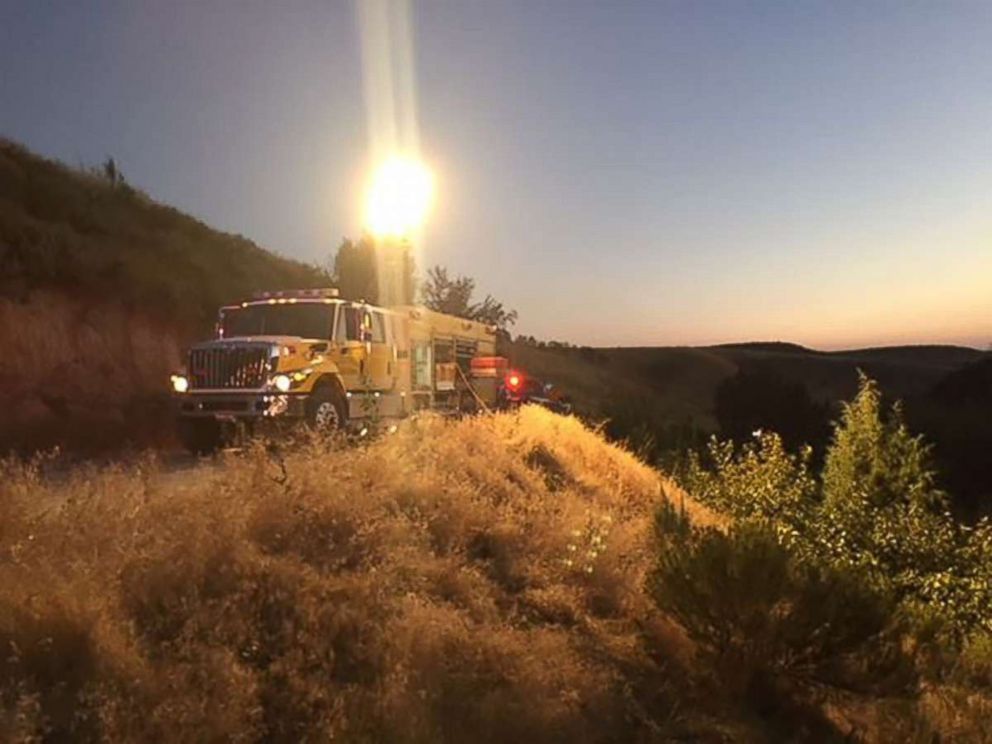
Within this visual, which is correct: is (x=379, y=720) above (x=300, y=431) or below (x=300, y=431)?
below

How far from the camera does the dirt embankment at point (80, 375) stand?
15.5 m

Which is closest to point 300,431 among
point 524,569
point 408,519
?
point 408,519

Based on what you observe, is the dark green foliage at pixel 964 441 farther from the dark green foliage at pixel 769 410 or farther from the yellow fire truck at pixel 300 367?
the yellow fire truck at pixel 300 367

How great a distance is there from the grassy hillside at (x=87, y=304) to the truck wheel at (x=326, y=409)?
4.10 meters

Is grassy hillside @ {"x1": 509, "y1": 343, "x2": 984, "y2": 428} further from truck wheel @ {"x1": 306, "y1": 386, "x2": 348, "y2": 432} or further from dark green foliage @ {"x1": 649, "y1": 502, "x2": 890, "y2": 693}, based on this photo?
dark green foliage @ {"x1": 649, "y1": 502, "x2": 890, "y2": 693}

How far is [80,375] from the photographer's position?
1761cm

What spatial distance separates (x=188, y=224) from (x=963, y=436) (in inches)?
1484

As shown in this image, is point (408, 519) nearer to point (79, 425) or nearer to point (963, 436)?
point (79, 425)

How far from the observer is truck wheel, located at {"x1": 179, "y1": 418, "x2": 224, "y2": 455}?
14781 millimetres

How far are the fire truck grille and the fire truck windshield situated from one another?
1.28 meters

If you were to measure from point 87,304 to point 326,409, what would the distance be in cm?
757

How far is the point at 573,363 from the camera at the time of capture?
72.3m

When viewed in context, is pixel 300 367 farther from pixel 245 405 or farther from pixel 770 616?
pixel 770 616

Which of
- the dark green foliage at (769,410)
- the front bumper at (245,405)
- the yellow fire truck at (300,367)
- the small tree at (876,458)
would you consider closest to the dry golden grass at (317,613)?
the front bumper at (245,405)
